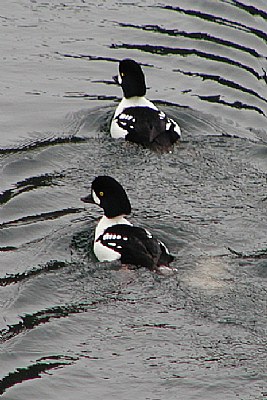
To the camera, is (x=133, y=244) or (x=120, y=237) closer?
(x=133, y=244)

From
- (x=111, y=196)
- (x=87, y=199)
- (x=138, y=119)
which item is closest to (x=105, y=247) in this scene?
(x=111, y=196)

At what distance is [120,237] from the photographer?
12.3m

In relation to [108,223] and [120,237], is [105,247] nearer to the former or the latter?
[120,237]

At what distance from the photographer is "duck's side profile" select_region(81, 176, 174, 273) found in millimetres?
11945

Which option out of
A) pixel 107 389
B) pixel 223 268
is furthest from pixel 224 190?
pixel 107 389

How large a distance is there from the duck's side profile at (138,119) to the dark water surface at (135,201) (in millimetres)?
194

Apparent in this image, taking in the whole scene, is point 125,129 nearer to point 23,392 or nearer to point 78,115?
point 78,115

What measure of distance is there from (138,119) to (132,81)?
2.11 ft

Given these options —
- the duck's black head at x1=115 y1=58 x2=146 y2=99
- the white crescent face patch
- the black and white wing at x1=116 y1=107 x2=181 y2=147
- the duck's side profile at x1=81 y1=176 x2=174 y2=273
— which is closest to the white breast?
the duck's side profile at x1=81 y1=176 x2=174 y2=273

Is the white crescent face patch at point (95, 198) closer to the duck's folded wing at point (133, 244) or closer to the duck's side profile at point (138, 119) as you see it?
the duck's folded wing at point (133, 244)

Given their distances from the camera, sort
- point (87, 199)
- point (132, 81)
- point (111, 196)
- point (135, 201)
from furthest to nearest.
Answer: point (132, 81)
point (135, 201)
point (87, 199)
point (111, 196)

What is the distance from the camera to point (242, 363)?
407 inches

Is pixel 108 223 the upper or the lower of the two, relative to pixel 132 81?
lower

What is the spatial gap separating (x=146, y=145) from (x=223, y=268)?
3.25 metres
